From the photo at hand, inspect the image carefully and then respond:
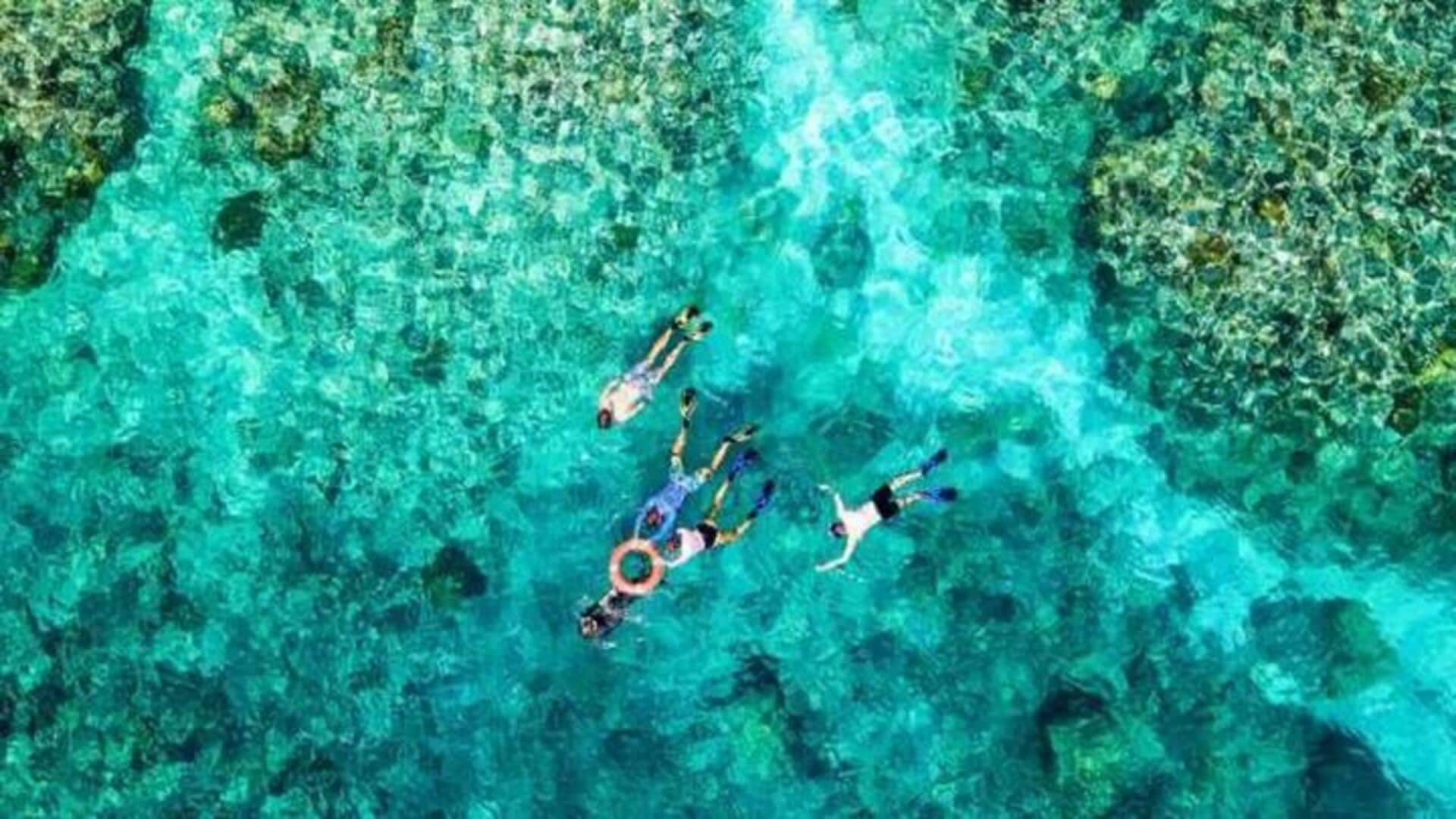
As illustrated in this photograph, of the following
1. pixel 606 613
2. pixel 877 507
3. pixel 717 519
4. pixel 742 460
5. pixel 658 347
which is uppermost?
pixel 658 347

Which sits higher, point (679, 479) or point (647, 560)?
point (679, 479)

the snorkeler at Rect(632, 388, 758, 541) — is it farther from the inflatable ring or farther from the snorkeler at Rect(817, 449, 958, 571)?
the snorkeler at Rect(817, 449, 958, 571)

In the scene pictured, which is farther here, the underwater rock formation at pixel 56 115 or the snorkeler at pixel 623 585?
the snorkeler at pixel 623 585

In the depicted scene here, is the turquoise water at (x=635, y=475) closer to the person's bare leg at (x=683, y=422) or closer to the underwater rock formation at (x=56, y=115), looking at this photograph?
the person's bare leg at (x=683, y=422)

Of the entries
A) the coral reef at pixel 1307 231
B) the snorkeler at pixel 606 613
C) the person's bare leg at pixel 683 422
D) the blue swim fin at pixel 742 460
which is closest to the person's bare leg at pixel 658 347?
the person's bare leg at pixel 683 422

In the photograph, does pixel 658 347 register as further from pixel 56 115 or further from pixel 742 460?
pixel 56 115

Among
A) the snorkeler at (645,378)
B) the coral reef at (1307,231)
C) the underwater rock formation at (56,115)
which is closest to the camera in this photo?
the coral reef at (1307,231)

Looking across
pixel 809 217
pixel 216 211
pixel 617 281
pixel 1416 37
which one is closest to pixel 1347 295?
pixel 1416 37


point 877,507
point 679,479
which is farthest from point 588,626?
point 877,507
